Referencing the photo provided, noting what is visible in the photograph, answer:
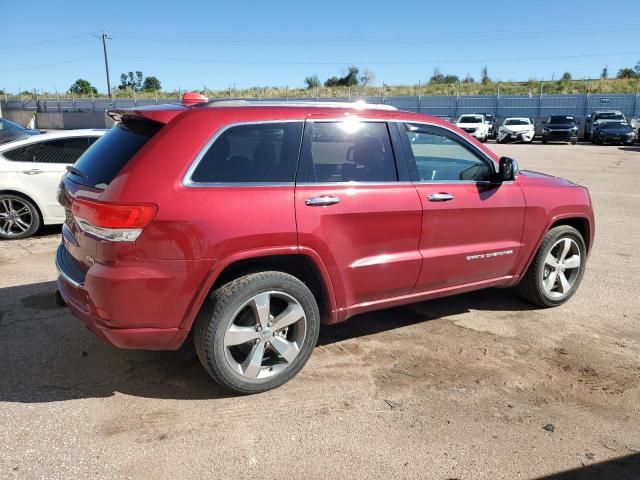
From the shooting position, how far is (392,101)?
4578 centimetres

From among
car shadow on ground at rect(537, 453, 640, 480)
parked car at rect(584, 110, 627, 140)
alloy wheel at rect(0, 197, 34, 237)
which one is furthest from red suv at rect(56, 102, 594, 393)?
parked car at rect(584, 110, 627, 140)

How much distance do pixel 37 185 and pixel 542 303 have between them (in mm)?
6671

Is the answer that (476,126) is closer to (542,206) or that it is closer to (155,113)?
(542,206)

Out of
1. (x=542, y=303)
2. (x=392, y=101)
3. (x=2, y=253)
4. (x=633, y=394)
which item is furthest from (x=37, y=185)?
(x=392, y=101)

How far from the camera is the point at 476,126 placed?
3244 cm

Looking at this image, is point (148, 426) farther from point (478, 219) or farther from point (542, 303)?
point (542, 303)

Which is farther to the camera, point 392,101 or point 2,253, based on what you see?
point 392,101

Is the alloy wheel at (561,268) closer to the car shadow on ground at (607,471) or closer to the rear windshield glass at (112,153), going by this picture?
the car shadow on ground at (607,471)

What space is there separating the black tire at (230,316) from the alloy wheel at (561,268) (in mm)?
2596

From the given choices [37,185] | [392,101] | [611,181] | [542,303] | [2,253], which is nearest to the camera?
[542,303]

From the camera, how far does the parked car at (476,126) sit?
32.2m

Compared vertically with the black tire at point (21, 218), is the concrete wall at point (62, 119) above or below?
above

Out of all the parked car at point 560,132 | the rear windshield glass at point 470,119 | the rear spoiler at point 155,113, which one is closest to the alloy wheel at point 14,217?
the rear spoiler at point 155,113

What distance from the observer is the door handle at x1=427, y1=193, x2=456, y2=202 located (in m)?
4.05
